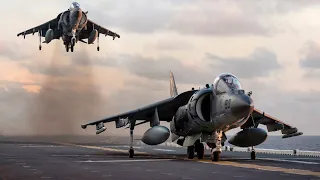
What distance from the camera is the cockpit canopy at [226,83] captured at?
90.4ft

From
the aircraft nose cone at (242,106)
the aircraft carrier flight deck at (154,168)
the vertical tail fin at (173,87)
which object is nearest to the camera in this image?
the aircraft carrier flight deck at (154,168)

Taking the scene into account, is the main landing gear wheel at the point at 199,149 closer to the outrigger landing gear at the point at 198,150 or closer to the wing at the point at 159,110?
the outrigger landing gear at the point at 198,150

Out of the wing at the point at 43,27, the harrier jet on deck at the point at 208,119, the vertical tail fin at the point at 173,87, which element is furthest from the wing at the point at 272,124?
the wing at the point at 43,27

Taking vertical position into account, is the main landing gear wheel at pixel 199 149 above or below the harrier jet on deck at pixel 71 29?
below

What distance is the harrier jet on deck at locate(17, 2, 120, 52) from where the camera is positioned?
42531 mm

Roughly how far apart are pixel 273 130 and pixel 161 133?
31.4ft

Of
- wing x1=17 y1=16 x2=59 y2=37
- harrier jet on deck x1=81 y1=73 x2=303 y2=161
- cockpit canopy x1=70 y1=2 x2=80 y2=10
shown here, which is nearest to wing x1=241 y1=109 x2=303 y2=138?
harrier jet on deck x1=81 y1=73 x2=303 y2=161

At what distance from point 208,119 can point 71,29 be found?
755 inches

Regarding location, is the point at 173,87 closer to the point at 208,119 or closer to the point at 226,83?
the point at 208,119

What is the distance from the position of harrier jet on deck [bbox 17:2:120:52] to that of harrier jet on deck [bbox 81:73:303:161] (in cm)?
1046

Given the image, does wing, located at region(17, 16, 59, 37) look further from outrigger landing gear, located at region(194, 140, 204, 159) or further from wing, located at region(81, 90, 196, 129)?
outrigger landing gear, located at region(194, 140, 204, 159)

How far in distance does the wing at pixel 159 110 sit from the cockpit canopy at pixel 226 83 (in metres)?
4.69

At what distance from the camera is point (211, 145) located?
30.0m

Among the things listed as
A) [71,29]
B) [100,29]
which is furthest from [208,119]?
[100,29]
